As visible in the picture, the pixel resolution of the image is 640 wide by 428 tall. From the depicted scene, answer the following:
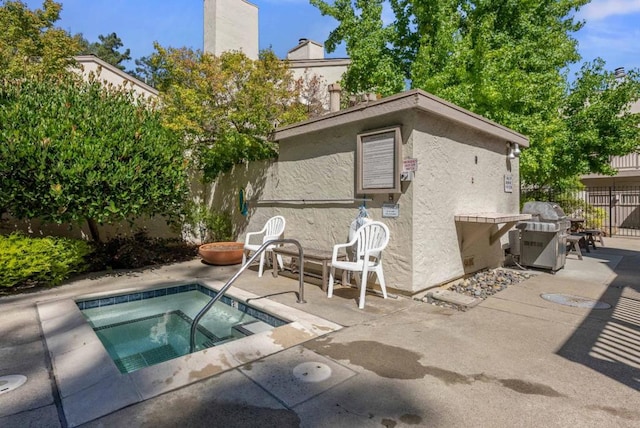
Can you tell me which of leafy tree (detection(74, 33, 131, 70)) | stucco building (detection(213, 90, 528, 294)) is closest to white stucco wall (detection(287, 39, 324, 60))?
stucco building (detection(213, 90, 528, 294))

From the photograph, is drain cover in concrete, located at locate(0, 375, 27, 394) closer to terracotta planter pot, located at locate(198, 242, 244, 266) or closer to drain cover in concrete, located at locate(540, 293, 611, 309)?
terracotta planter pot, located at locate(198, 242, 244, 266)

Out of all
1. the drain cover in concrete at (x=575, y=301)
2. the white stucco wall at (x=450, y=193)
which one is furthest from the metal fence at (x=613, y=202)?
the drain cover in concrete at (x=575, y=301)

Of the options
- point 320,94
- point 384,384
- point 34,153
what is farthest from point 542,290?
point 320,94

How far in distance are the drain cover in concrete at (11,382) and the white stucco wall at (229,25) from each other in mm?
11723

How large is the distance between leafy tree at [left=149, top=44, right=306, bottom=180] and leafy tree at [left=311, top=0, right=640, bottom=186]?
4.68 m

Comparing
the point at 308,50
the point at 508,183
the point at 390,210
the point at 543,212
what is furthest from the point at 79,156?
the point at 308,50

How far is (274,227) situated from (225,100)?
9.11ft

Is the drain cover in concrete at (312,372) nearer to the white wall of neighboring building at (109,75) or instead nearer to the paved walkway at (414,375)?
→ the paved walkway at (414,375)

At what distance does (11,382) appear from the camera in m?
2.50

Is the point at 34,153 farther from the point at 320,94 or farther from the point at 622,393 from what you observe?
the point at 320,94

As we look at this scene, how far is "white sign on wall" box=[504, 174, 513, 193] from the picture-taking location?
6718mm

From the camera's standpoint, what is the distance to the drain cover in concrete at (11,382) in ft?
7.91

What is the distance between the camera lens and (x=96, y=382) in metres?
2.43

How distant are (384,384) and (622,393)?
161cm
